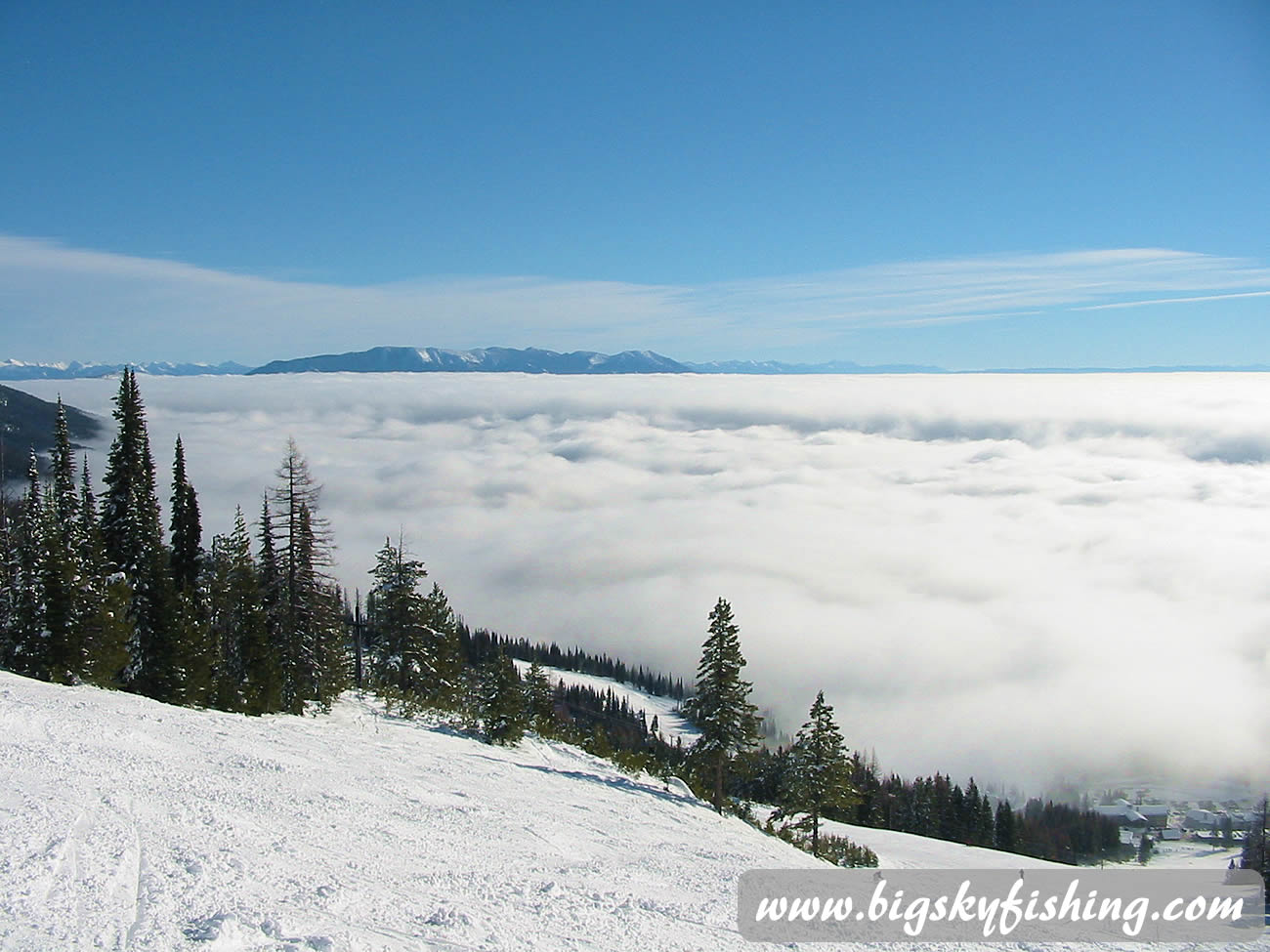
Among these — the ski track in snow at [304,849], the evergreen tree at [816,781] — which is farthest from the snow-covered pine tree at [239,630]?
the evergreen tree at [816,781]

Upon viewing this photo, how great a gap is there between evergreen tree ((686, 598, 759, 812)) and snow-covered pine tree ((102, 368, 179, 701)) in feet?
75.3

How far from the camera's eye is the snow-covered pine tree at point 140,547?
99.5ft

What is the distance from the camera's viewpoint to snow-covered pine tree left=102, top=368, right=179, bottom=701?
30328 millimetres

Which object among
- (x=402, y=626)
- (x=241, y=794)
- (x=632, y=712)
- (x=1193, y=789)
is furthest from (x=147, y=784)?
(x=1193, y=789)

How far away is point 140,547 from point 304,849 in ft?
92.6

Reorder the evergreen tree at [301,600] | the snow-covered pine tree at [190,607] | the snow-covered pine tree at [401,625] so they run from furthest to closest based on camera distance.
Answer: the snow-covered pine tree at [401,625]
the evergreen tree at [301,600]
the snow-covered pine tree at [190,607]

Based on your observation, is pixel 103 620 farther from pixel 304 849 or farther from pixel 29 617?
pixel 304 849

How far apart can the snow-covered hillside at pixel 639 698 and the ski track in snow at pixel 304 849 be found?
117 m

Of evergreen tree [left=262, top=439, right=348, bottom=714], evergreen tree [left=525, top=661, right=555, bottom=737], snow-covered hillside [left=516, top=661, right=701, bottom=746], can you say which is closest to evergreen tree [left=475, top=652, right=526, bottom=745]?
evergreen tree [left=262, top=439, right=348, bottom=714]

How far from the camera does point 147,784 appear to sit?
1474 centimetres

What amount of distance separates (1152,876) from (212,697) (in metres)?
33.1

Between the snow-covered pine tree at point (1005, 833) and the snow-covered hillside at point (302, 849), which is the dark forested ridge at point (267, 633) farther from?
the snow-covered pine tree at point (1005, 833)

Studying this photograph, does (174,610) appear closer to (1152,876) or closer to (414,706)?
(414,706)

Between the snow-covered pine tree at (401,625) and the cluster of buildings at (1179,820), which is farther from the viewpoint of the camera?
the cluster of buildings at (1179,820)
